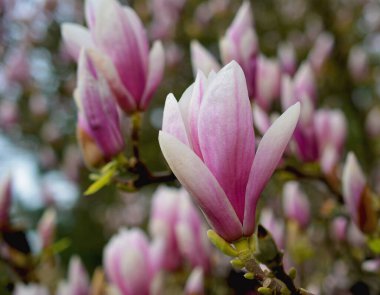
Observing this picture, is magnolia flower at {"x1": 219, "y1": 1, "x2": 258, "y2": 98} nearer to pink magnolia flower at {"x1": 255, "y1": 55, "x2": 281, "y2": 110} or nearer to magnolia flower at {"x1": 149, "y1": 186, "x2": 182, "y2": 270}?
pink magnolia flower at {"x1": 255, "y1": 55, "x2": 281, "y2": 110}

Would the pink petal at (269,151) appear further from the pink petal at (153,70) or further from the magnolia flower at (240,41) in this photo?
the magnolia flower at (240,41)

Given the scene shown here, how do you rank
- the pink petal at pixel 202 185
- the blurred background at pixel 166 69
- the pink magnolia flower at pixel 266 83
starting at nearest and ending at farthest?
the pink petal at pixel 202 185 < the pink magnolia flower at pixel 266 83 < the blurred background at pixel 166 69

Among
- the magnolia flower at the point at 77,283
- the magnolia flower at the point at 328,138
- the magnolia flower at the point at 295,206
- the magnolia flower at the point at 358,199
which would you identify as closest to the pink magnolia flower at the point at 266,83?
the magnolia flower at the point at 328,138

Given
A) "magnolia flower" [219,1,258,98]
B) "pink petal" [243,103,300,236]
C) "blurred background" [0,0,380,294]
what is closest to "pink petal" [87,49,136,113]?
"magnolia flower" [219,1,258,98]

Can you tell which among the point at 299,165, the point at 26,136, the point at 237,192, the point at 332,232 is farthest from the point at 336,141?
the point at 26,136

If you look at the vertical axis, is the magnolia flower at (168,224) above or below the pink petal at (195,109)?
below

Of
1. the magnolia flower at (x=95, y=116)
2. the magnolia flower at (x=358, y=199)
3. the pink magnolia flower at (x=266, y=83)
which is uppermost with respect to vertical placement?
the magnolia flower at (x=95, y=116)

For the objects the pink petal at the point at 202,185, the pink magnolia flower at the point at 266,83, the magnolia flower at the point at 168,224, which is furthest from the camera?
the magnolia flower at the point at 168,224

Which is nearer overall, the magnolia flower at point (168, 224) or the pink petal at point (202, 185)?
the pink petal at point (202, 185)
